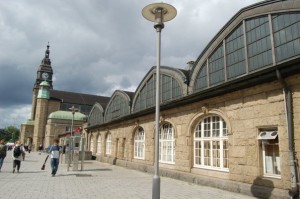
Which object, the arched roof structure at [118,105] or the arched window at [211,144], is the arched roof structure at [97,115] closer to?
the arched roof structure at [118,105]

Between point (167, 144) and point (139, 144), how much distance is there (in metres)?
4.62

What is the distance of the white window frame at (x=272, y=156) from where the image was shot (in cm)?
927

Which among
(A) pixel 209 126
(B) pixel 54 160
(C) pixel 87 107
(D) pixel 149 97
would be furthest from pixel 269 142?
(C) pixel 87 107

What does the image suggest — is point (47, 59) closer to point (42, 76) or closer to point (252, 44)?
point (42, 76)

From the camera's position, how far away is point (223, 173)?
37.6 ft

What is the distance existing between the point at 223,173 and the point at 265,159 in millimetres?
2250

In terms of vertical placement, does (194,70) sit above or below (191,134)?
above

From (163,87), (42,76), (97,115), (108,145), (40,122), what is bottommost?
(108,145)

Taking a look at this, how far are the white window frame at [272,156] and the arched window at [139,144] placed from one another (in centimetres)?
1100

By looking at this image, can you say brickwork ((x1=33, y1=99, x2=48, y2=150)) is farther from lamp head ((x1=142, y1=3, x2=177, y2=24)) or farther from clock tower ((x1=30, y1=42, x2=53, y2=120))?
lamp head ((x1=142, y1=3, x2=177, y2=24))

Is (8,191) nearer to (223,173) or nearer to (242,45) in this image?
(223,173)

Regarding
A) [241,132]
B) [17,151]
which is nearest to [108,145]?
[17,151]

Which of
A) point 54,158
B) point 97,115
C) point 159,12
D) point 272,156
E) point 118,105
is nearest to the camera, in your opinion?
point 159,12

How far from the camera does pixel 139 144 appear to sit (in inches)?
802
